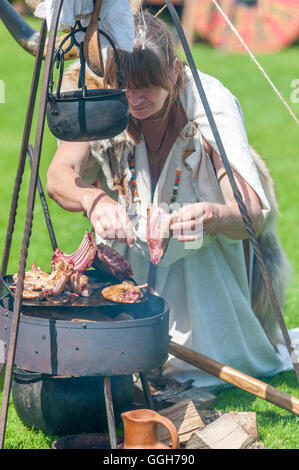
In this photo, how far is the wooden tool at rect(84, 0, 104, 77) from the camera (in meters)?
2.66

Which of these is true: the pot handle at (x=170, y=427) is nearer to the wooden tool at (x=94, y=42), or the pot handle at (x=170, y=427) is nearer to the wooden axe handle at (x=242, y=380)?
the wooden axe handle at (x=242, y=380)

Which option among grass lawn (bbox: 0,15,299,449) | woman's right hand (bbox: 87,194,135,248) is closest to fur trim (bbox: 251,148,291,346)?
grass lawn (bbox: 0,15,299,449)

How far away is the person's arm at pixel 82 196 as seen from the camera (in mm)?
2949

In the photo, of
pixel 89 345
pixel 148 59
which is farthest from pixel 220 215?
pixel 89 345

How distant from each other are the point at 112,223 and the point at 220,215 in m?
0.53

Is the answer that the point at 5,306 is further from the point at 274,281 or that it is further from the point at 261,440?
the point at 274,281

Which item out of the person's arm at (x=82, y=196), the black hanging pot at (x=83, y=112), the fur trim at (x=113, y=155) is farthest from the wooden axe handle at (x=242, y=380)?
the black hanging pot at (x=83, y=112)

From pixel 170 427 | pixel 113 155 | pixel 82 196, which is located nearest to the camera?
pixel 170 427

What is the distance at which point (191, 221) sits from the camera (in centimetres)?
297

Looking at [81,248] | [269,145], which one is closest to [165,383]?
[81,248]

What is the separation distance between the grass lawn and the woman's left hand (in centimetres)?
109

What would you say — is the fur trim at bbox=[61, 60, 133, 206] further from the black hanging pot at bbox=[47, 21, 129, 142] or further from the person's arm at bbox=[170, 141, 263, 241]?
the black hanging pot at bbox=[47, 21, 129, 142]

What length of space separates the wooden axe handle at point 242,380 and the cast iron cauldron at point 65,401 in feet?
1.08

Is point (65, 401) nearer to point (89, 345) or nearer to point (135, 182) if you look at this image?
point (89, 345)
